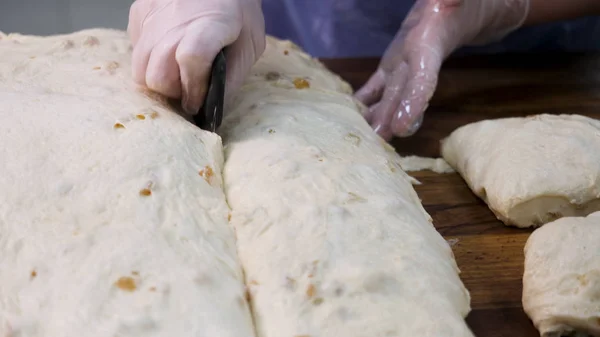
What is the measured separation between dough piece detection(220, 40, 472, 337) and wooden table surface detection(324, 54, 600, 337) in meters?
0.14

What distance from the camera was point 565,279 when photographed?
893 mm

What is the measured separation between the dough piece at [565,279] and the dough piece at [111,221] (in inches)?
18.7

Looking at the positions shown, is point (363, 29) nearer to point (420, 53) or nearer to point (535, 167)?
point (420, 53)

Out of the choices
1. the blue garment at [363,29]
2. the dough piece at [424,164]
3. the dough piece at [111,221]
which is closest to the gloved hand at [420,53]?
the dough piece at [424,164]

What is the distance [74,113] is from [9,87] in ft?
0.76

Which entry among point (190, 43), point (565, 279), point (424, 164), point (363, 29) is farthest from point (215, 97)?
point (363, 29)

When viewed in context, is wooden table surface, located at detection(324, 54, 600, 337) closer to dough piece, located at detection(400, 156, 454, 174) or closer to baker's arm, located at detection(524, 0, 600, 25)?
dough piece, located at detection(400, 156, 454, 174)

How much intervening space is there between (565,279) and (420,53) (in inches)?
32.2

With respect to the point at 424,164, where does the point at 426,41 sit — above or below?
above

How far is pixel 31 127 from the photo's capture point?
96cm

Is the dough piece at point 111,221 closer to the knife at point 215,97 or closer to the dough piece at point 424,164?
the knife at point 215,97

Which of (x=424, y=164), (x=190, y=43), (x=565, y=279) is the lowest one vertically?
(x=424, y=164)

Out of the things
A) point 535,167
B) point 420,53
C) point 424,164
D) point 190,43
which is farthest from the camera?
point 420,53

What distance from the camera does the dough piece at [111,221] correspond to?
0.69 m
